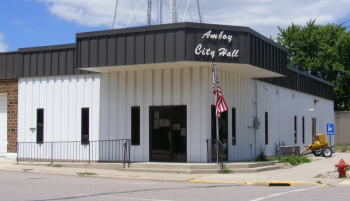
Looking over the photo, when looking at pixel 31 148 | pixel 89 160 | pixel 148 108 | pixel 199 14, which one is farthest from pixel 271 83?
pixel 31 148

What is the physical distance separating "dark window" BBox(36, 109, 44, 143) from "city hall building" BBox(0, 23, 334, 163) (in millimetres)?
52

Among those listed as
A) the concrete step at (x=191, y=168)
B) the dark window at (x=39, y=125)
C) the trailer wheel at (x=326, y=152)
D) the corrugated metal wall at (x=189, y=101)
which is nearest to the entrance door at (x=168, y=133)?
the corrugated metal wall at (x=189, y=101)

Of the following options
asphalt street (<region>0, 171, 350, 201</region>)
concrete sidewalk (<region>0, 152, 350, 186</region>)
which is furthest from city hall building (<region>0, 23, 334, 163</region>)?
asphalt street (<region>0, 171, 350, 201</region>)

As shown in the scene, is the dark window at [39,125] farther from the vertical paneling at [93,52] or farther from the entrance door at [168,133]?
the entrance door at [168,133]

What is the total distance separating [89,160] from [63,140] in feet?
10.3

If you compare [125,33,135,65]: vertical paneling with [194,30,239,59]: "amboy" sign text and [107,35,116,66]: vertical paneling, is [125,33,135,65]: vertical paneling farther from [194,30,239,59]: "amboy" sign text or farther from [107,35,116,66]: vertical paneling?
[194,30,239,59]: "amboy" sign text

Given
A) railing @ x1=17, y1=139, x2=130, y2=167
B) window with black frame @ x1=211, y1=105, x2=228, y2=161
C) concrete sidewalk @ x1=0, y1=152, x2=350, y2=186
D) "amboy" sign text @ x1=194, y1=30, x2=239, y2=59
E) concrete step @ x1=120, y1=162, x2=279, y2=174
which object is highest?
"amboy" sign text @ x1=194, y1=30, x2=239, y2=59

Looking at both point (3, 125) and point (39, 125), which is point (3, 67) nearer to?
point (3, 125)

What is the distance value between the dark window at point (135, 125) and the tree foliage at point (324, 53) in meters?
40.2

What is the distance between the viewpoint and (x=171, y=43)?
18.4 metres

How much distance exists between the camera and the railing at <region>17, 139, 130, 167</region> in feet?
70.0

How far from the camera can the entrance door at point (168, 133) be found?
19.9m

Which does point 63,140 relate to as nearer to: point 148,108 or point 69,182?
point 148,108

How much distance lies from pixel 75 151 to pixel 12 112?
4.71 meters
